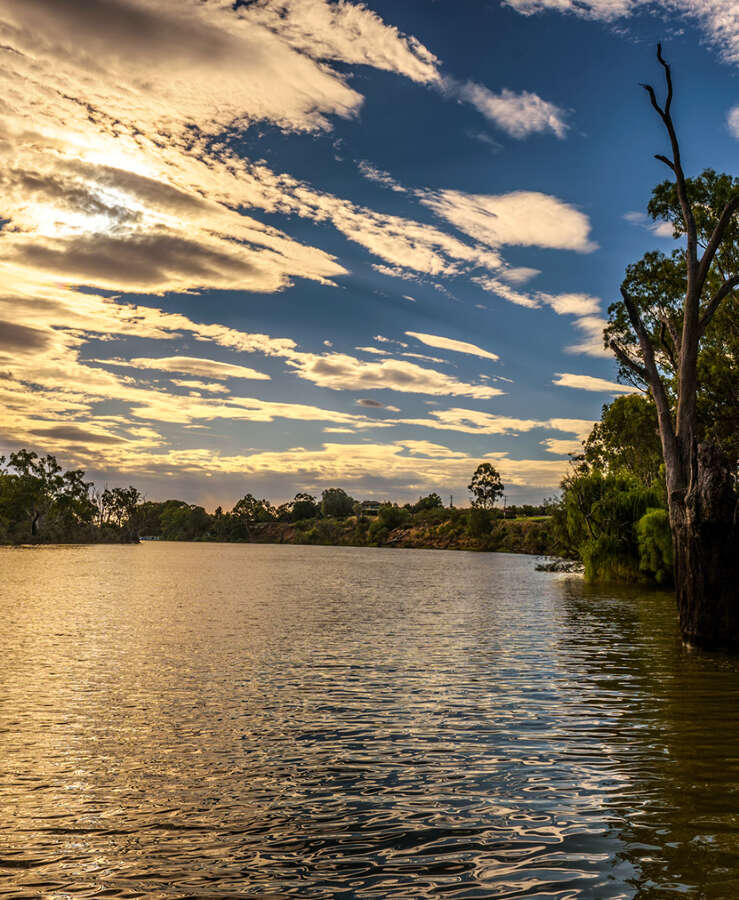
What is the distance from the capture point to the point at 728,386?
131 feet

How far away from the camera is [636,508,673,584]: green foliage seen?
4281cm

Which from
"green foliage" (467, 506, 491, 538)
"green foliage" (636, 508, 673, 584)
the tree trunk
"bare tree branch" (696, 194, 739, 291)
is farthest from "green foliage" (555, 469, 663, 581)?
"green foliage" (467, 506, 491, 538)

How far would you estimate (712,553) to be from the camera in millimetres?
20141

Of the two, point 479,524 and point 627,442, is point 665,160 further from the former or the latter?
point 479,524

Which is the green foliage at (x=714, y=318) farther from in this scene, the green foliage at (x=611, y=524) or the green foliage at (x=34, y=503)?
the green foliage at (x=34, y=503)

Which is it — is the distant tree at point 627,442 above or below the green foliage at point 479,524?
above

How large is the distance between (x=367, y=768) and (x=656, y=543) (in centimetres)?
3755

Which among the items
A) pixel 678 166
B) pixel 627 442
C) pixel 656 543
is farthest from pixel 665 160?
pixel 627 442

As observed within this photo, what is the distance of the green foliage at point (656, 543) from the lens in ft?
140

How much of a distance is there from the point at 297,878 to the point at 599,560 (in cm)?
4682

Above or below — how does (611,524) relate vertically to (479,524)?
above

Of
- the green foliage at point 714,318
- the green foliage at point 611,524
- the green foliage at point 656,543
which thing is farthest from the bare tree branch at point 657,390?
the green foliage at point 611,524

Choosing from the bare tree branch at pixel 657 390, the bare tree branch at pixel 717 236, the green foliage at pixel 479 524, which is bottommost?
the green foliage at pixel 479 524

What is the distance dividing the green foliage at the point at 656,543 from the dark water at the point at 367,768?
21.3 m
